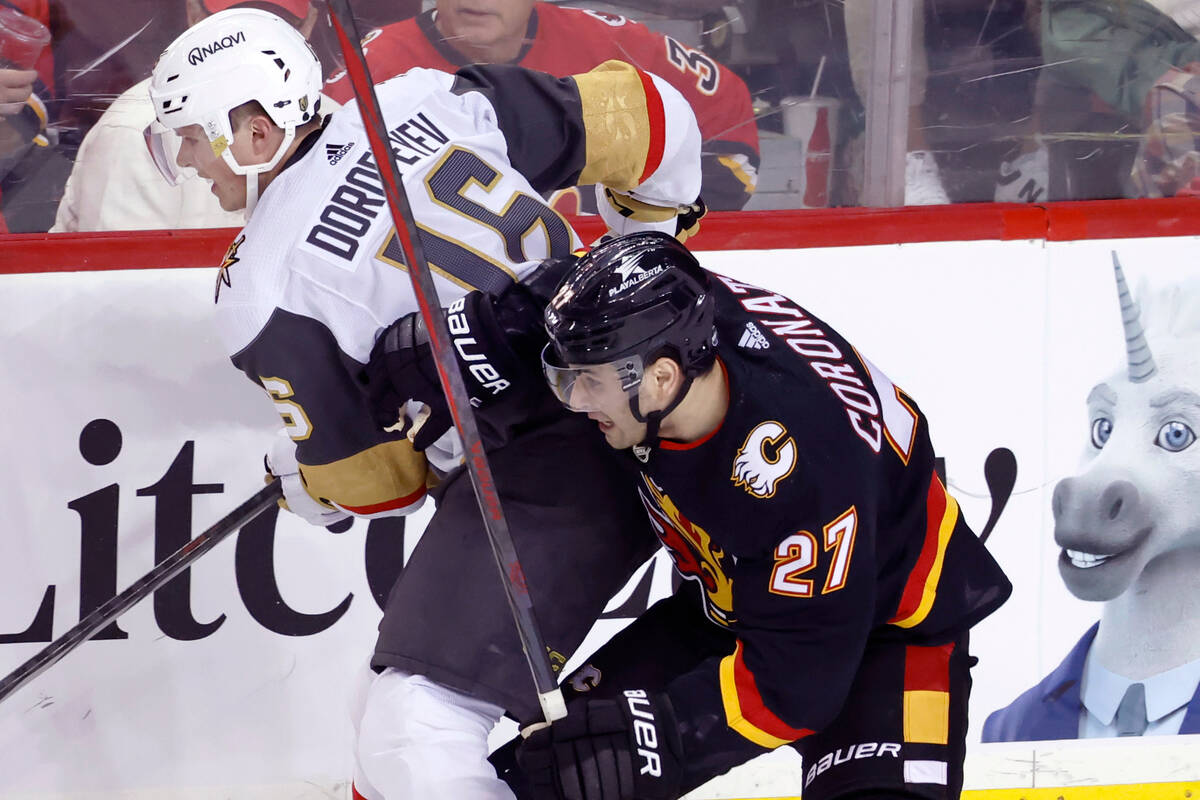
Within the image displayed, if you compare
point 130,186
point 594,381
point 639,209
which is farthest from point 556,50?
point 594,381

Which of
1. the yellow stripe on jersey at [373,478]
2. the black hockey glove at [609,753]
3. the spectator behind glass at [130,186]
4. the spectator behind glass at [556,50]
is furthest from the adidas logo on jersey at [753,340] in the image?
the spectator behind glass at [130,186]

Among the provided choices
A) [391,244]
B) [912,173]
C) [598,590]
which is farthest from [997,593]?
[912,173]

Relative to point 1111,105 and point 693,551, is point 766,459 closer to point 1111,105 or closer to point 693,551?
point 693,551

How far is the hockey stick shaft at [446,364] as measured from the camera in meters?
1.42

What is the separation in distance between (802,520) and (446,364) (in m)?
0.47

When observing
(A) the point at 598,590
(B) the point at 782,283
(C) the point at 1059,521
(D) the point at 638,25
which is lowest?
(C) the point at 1059,521

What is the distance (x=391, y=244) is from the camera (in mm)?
1734

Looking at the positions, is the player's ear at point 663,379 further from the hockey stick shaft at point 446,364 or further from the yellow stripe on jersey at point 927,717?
the yellow stripe on jersey at point 927,717

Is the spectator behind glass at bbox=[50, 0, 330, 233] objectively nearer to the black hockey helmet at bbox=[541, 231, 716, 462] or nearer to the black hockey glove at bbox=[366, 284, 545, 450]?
the black hockey glove at bbox=[366, 284, 545, 450]

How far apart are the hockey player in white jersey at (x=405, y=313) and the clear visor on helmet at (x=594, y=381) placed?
0.13 meters

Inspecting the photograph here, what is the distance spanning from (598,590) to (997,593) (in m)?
0.57

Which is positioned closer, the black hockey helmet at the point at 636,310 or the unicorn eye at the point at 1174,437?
the black hockey helmet at the point at 636,310

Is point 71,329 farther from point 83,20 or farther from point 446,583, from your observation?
point 446,583

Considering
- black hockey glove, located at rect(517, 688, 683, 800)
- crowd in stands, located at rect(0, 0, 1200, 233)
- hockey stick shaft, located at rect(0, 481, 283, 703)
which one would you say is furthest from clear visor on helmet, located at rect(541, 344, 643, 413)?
crowd in stands, located at rect(0, 0, 1200, 233)
